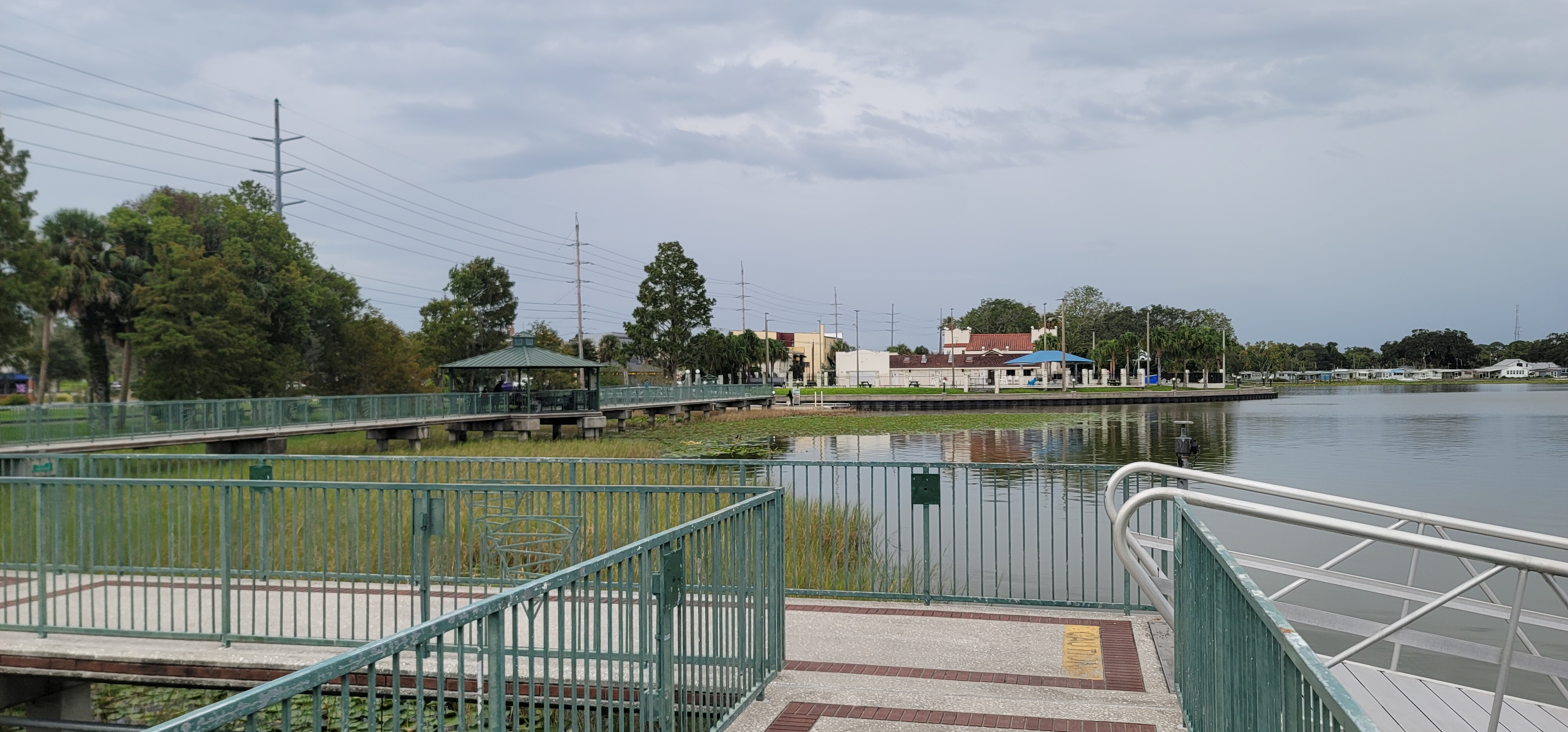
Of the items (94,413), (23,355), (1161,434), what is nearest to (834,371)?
(1161,434)

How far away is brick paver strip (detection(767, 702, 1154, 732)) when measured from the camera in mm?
6312

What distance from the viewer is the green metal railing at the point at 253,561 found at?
26.3 ft

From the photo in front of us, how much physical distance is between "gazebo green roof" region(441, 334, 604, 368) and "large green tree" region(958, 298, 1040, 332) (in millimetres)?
138226

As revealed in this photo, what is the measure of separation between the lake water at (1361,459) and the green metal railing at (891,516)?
2.80m

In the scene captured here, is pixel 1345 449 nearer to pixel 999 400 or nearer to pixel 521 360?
pixel 521 360

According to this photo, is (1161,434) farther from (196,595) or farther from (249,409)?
(196,595)

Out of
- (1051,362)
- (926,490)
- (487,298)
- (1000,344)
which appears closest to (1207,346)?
(1051,362)

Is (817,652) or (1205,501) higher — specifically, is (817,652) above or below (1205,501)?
below

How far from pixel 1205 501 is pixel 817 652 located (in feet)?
11.5

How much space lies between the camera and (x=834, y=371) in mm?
138375

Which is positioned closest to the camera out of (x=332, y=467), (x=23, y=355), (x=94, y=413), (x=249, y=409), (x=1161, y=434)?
(x=332, y=467)

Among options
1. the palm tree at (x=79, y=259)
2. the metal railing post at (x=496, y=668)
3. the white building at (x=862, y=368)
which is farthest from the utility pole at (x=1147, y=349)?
the metal railing post at (x=496, y=668)

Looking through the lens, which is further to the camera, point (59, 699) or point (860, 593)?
point (860, 593)

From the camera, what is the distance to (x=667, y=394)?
2472 inches
